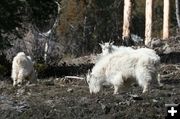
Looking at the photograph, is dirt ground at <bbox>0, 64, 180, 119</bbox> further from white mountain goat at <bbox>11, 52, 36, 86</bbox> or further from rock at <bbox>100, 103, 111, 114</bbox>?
white mountain goat at <bbox>11, 52, 36, 86</bbox>

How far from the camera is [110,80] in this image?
12328mm

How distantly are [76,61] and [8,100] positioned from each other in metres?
12.0

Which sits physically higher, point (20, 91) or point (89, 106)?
point (20, 91)

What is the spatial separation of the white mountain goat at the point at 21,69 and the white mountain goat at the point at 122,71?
13.2ft

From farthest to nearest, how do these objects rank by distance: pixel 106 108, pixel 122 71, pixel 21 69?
1. pixel 21 69
2. pixel 122 71
3. pixel 106 108

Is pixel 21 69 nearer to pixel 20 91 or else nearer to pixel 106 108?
pixel 20 91

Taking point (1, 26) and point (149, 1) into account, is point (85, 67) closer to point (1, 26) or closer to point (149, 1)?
point (1, 26)

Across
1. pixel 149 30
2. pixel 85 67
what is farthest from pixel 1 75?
pixel 149 30

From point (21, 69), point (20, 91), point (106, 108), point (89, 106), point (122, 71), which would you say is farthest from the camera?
point (21, 69)

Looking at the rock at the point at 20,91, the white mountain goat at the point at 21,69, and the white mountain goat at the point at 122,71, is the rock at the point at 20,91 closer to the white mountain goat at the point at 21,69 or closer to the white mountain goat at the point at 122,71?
the white mountain goat at the point at 122,71

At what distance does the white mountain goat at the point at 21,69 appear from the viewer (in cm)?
1628

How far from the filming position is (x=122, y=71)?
12.1m

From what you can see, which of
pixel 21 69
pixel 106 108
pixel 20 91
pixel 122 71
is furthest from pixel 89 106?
pixel 21 69

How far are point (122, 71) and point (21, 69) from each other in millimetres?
5045
